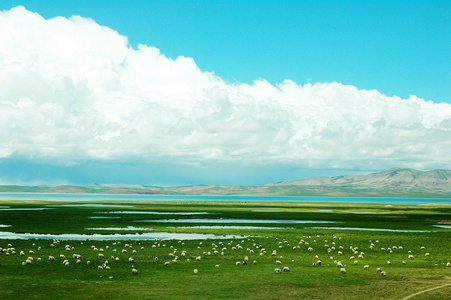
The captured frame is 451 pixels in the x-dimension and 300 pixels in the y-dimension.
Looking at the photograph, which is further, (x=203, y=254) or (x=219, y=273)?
(x=203, y=254)

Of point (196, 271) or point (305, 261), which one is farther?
point (305, 261)

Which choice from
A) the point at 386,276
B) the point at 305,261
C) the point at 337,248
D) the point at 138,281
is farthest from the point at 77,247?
the point at 386,276

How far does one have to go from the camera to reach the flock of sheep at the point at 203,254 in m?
28.9

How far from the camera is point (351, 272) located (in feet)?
86.4

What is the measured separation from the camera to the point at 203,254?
33.4 meters

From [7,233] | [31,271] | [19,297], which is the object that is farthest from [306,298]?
[7,233]

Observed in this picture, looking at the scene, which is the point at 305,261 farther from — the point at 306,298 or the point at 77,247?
the point at 77,247

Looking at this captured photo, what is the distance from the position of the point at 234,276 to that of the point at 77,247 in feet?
58.1

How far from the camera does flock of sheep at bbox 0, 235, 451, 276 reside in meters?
28.9

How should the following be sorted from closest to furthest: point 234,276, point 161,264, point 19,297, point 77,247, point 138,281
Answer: point 19,297
point 138,281
point 234,276
point 161,264
point 77,247

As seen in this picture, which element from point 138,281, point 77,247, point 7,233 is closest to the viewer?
point 138,281

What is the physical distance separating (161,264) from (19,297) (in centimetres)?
1099

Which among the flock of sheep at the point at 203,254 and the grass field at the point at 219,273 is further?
the flock of sheep at the point at 203,254

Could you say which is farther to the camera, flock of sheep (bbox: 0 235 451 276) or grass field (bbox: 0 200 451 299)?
flock of sheep (bbox: 0 235 451 276)
